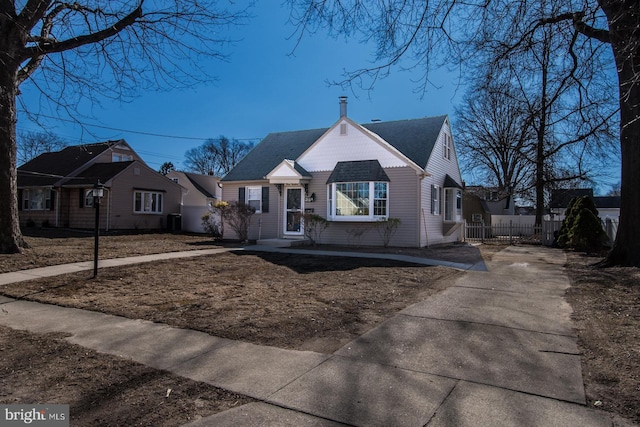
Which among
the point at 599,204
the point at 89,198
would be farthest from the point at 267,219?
the point at 599,204

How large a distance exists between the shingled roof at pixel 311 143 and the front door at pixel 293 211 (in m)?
1.76

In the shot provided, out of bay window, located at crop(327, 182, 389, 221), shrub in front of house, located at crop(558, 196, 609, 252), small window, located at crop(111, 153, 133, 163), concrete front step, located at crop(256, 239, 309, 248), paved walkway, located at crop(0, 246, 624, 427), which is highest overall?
small window, located at crop(111, 153, 133, 163)

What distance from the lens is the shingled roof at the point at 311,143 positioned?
17.3 metres

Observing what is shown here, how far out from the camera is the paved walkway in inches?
116

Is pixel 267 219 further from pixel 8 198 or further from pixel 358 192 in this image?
pixel 8 198

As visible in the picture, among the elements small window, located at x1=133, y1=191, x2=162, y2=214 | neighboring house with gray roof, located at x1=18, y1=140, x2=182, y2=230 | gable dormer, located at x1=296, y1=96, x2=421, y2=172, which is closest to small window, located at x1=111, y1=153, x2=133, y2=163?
neighboring house with gray roof, located at x1=18, y1=140, x2=182, y2=230

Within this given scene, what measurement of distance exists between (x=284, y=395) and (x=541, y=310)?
471 cm

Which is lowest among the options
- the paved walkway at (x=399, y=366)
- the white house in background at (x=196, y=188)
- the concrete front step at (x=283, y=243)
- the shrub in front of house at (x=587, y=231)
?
the paved walkway at (x=399, y=366)

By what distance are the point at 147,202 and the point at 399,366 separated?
27947mm

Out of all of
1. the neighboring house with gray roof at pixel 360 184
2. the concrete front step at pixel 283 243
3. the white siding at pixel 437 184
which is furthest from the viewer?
the white siding at pixel 437 184

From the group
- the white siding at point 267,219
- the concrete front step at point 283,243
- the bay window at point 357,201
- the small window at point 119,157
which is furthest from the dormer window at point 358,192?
the small window at point 119,157

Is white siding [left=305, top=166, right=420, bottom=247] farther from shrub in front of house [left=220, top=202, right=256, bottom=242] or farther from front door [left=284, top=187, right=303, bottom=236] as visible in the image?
shrub in front of house [left=220, top=202, right=256, bottom=242]

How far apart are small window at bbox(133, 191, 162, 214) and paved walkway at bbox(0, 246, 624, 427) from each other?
22511 millimetres

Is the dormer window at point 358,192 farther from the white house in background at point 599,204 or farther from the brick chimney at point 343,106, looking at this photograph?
the white house in background at point 599,204
